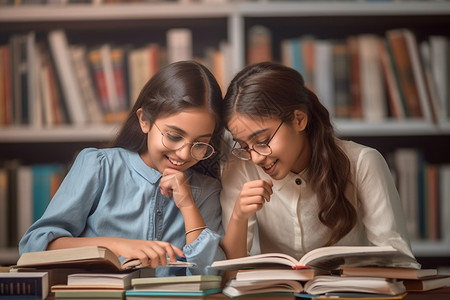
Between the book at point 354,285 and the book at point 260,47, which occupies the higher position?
the book at point 260,47

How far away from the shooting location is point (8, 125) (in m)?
2.01

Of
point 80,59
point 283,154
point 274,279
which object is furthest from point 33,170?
point 274,279

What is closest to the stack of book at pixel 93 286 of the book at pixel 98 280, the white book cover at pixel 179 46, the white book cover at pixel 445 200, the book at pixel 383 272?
the book at pixel 98 280

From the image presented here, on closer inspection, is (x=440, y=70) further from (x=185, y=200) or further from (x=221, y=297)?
(x=221, y=297)

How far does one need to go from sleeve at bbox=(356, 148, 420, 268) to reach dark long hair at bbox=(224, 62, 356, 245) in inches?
1.2

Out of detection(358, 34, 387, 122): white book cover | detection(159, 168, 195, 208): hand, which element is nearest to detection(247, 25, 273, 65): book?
detection(358, 34, 387, 122): white book cover

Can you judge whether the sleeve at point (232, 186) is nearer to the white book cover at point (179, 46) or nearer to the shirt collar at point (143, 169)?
the shirt collar at point (143, 169)

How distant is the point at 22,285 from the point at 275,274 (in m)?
0.41

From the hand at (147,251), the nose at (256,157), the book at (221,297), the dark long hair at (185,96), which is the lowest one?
the book at (221,297)

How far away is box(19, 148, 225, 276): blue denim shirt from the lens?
128cm

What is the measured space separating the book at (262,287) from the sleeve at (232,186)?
0.24 m

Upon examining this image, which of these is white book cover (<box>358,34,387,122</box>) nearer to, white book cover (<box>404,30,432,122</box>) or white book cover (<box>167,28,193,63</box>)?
white book cover (<box>404,30,432,122</box>)

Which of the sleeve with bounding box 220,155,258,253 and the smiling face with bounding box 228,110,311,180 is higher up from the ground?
the smiling face with bounding box 228,110,311,180

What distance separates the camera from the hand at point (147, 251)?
1118 millimetres
